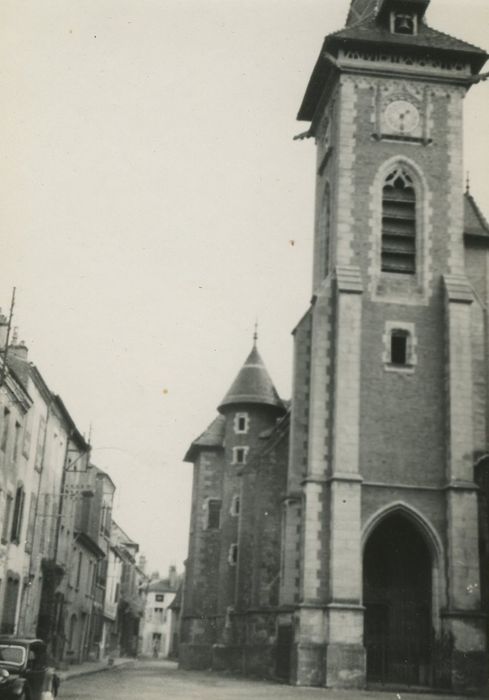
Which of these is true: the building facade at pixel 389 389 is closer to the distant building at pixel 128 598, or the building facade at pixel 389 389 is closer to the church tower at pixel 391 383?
the church tower at pixel 391 383

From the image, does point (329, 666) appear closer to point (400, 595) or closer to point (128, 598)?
point (400, 595)

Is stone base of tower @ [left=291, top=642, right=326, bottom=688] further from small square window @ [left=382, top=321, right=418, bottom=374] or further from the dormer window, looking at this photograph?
the dormer window

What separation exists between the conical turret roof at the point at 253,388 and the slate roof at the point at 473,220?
14.2 meters

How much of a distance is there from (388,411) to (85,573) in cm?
2550

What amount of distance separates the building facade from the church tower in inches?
1.8

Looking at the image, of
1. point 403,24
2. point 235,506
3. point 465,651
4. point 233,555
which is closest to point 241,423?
point 235,506

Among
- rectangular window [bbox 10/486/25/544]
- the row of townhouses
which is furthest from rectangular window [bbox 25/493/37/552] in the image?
rectangular window [bbox 10/486/25/544]

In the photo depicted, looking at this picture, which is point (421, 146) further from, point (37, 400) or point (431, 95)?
point (37, 400)

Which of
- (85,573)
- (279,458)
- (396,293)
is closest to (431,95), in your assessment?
(396,293)

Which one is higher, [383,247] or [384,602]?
[383,247]

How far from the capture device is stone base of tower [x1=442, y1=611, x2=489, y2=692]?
24.4m

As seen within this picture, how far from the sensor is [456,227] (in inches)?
1161

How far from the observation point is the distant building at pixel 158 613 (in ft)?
351

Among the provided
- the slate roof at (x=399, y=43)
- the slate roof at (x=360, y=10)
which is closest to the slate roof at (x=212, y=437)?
the slate roof at (x=399, y=43)
